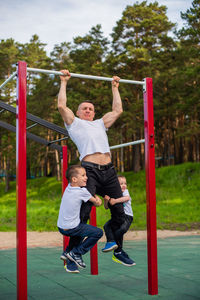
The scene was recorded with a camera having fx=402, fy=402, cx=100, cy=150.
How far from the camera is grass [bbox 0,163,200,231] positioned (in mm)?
14625

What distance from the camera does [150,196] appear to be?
4602mm

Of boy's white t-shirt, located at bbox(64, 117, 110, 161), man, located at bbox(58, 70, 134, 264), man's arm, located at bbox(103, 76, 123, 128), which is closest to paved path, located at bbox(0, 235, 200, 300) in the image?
man, located at bbox(58, 70, 134, 264)

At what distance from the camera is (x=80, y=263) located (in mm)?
4109

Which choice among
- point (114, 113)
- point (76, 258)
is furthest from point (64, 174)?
point (76, 258)

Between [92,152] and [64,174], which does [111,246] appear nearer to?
[92,152]

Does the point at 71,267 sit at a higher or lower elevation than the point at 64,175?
lower

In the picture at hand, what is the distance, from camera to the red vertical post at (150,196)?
447 cm

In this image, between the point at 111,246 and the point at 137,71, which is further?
the point at 137,71

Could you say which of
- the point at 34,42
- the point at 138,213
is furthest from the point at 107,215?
the point at 34,42

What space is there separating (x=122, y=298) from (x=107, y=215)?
1223 cm

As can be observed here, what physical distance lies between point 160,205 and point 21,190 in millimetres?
15963

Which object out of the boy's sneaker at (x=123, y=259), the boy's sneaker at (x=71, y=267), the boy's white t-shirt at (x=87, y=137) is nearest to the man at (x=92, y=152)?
the boy's white t-shirt at (x=87, y=137)

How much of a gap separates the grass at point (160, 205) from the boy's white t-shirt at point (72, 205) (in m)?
9.68

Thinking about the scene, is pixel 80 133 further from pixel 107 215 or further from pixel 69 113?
pixel 107 215
